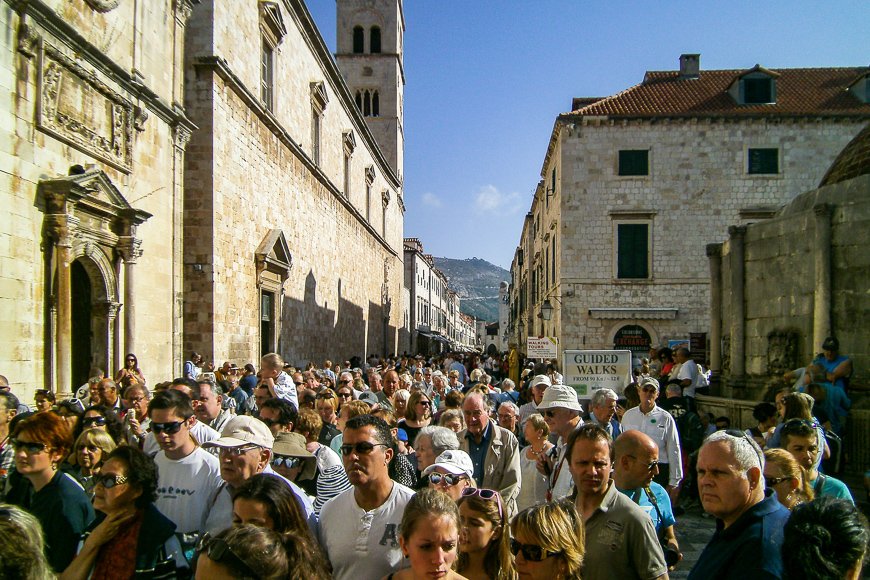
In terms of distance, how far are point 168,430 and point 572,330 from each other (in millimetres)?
22796

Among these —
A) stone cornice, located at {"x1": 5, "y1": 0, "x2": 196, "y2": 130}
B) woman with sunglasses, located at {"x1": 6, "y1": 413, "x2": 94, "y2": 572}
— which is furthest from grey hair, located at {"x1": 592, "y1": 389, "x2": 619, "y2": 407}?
stone cornice, located at {"x1": 5, "y1": 0, "x2": 196, "y2": 130}

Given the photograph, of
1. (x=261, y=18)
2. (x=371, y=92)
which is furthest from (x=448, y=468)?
(x=371, y=92)

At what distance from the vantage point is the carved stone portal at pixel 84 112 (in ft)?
32.0

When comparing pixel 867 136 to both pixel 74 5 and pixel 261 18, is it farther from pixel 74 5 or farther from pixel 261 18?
pixel 261 18

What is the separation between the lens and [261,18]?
18734mm

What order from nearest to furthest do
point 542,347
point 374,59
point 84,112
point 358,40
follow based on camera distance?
point 84,112, point 542,347, point 374,59, point 358,40

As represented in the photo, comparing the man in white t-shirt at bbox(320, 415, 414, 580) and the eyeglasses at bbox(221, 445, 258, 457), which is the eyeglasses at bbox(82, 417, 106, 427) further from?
the man in white t-shirt at bbox(320, 415, 414, 580)

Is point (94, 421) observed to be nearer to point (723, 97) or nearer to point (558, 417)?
point (558, 417)

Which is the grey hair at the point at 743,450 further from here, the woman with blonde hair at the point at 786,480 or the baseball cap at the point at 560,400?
the baseball cap at the point at 560,400

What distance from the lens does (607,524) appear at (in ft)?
11.4

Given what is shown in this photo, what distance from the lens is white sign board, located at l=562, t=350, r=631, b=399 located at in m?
10.5

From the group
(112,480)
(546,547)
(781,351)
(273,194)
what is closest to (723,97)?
(273,194)

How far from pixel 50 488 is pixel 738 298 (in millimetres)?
11080

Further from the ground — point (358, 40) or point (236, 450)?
point (358, 40)
